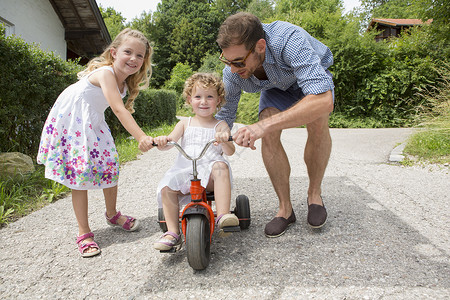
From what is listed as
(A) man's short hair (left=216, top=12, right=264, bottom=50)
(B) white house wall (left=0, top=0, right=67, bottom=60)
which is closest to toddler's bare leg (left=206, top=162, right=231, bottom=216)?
(A) man's short hair (left=216, top=12, right=264, bottom=50)

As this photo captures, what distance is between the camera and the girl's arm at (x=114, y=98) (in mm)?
2186

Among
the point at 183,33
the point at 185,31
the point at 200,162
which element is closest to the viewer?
the point at 200,162

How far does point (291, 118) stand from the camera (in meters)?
1.98

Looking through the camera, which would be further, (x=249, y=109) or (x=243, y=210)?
(x=249, y=109)

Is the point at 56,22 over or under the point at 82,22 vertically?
under

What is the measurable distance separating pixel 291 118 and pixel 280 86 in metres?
0.67

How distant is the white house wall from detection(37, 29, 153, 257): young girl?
4986 mm

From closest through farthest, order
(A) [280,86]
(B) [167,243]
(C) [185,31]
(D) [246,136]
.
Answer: (D) [246,136] → (B) [167,243] → (A) [280,86] → (C) [185,31]

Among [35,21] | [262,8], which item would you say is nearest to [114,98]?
[35,21]

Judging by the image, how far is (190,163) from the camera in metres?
2.52

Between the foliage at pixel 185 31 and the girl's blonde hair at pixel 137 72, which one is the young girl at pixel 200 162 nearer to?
the girl's blonde hair at pixel 137 72

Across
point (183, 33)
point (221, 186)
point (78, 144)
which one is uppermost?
point (183, 33)

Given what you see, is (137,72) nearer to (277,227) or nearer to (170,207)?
(170,207)

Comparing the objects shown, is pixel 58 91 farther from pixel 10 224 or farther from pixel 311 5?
pixel 311 5
